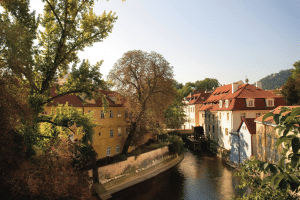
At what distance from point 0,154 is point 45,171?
2016mm

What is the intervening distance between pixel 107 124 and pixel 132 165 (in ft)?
17.9

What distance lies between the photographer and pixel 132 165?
21703mm

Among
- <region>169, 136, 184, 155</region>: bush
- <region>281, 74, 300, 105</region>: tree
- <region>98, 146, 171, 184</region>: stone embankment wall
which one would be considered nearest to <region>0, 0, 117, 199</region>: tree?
<region>98, 146, 171, 184</region>: stone embankment wall

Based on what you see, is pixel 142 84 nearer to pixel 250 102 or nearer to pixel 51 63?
pixel 51 63

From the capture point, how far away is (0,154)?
26.9 feet

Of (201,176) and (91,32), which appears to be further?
(201,176)

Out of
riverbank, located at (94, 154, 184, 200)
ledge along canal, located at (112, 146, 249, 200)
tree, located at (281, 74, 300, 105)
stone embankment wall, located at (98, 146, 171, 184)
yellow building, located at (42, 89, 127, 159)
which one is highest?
tree, located at (281, 74, 300, 105)

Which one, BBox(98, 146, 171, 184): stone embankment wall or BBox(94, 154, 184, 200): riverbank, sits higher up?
BBox(98, 146, 171, 184): stone embankment wall

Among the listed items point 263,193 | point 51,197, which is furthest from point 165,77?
point 263,193

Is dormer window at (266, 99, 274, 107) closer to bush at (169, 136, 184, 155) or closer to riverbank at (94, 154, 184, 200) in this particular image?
bush at (169, 136, 184, 155)

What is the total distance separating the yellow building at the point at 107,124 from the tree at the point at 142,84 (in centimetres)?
182

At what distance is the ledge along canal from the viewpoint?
17562 millimetres

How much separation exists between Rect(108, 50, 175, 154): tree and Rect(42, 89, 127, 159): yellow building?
5.98 feet

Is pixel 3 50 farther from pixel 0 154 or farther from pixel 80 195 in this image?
pixel 80 195
